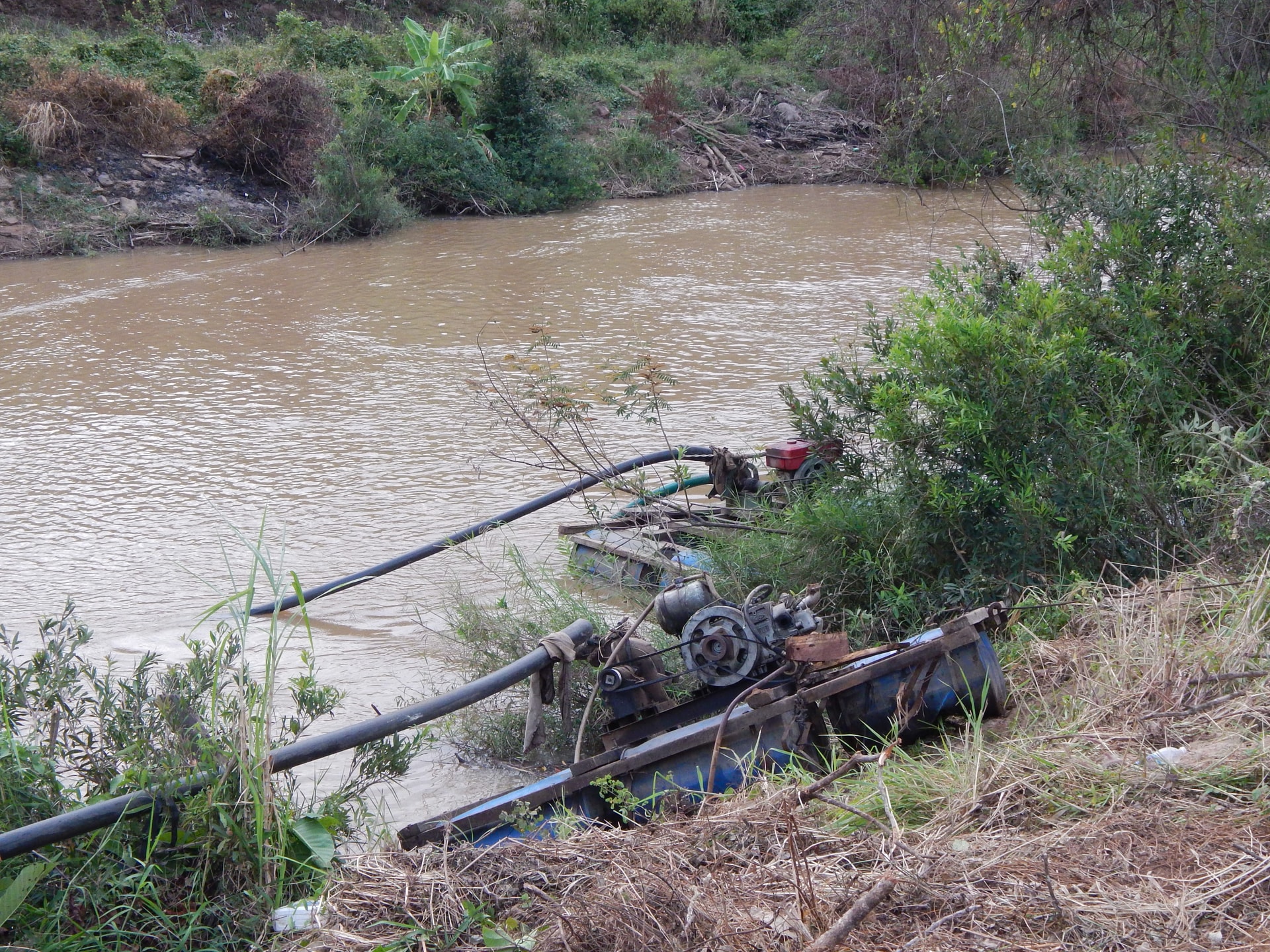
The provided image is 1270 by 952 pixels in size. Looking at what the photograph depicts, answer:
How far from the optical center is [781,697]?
3.20 m

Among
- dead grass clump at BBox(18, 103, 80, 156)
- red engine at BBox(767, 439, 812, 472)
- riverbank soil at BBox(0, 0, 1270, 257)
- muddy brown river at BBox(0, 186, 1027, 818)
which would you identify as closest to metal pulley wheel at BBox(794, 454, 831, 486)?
red engine at BBox(767, 439, 812, 472)

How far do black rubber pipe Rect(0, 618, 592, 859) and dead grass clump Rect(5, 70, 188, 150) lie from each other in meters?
15.4

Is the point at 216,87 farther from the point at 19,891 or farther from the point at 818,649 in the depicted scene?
the point at 19,891

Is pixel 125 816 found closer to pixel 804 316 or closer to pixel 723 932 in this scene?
pixel 723 932

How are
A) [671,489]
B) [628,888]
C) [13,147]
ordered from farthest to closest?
1. [13,147]
2. [671,489]
3. [628,888]

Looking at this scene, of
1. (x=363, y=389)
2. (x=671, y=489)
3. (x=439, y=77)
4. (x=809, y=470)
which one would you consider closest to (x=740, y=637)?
(x=809, y=470)

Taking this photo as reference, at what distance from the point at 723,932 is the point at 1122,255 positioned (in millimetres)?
3845

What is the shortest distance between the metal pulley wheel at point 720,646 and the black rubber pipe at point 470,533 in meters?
1.68

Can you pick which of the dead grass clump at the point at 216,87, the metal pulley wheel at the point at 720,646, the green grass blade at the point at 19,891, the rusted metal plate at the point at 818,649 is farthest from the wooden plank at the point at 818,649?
the dead grass clump at the point at 216,87

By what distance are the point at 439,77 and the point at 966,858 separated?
18626 mm

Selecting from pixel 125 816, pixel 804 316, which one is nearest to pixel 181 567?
pixel 125 816

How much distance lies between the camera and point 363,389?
8758mm

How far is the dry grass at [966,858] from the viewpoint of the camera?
2146 millimetres

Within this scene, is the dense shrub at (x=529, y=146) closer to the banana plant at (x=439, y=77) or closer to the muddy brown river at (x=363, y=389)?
the banana plant at (x=439, y=77)
